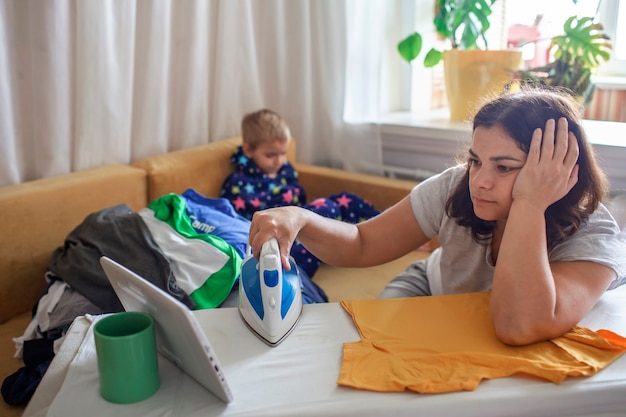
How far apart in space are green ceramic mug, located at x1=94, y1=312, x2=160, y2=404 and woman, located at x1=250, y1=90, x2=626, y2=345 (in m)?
0.30

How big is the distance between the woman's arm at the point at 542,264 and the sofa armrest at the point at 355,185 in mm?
1136

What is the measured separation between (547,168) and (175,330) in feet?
2.14

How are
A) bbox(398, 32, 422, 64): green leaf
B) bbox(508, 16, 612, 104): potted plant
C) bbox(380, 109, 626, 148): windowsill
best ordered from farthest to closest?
bbox(398, 32, 422, 64): green leaf, bbox(508, 16, 612, 104): potted plant, bbox(380, 109, 626, 148): windowsill

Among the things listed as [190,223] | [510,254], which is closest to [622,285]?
[510,254]

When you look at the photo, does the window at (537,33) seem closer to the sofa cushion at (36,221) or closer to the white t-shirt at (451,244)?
the white t-shirt at (451,244)

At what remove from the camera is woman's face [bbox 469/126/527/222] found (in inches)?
41.5

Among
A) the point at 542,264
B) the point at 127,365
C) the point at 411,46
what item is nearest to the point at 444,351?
the point at 542,264

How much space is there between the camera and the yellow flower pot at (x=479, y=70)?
7.63 ft

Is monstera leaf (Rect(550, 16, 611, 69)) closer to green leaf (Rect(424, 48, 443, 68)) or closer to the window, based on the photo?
the window

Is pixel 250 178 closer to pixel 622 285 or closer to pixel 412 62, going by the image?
pixel 412 62

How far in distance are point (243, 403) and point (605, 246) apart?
0.68 metres

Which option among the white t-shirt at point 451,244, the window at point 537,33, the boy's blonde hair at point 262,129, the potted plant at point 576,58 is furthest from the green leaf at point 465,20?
the white t-shirt at point 451,244

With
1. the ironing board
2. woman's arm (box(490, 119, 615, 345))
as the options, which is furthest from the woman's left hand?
the ironing board

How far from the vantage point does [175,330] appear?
786 mm
